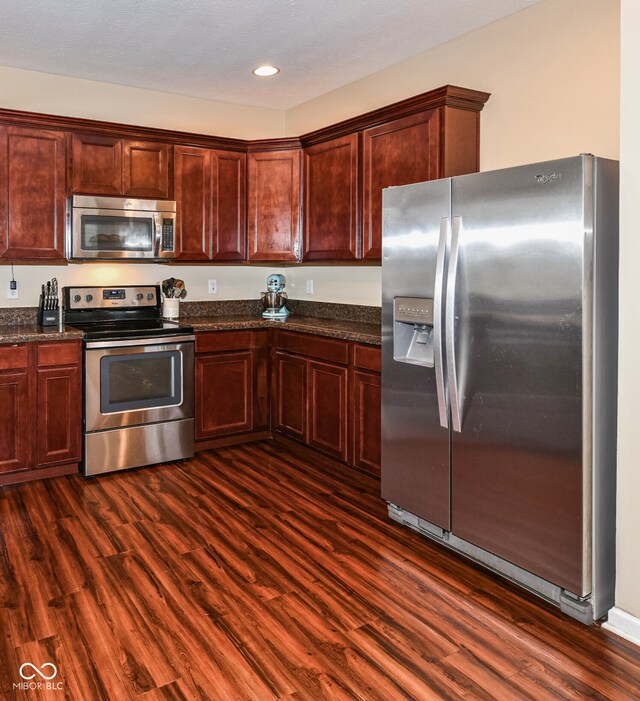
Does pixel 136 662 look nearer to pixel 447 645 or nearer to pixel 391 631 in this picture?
pixel 391 631

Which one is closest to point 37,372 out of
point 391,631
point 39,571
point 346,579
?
point 39,571

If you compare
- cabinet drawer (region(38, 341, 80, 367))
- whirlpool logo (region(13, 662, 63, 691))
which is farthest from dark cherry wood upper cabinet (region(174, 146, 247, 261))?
whirlpool logo (region(13, 662, 63, 691))

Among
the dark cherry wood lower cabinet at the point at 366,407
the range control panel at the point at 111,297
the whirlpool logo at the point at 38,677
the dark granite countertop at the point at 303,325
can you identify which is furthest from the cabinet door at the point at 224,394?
the whirlpool logo at the point at 38,677

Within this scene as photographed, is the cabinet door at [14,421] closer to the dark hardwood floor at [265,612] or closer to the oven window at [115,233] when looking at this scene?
the dark hardwood floor at [265,612]

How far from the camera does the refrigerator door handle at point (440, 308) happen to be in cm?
269

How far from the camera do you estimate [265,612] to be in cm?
238

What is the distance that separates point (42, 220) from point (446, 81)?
2.64 m

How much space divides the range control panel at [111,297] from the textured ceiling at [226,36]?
147 centimetres

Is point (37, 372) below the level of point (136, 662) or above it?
above

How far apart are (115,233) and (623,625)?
3617 mm

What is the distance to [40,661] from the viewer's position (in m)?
2.06

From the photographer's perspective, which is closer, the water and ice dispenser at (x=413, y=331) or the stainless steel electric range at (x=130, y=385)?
the water and ice dispenser at (x=413, y=331)

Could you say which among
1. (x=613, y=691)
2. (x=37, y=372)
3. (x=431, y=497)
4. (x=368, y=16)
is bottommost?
(x=613, y=691)

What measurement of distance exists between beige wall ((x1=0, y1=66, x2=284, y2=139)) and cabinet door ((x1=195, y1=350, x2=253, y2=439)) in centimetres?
187
